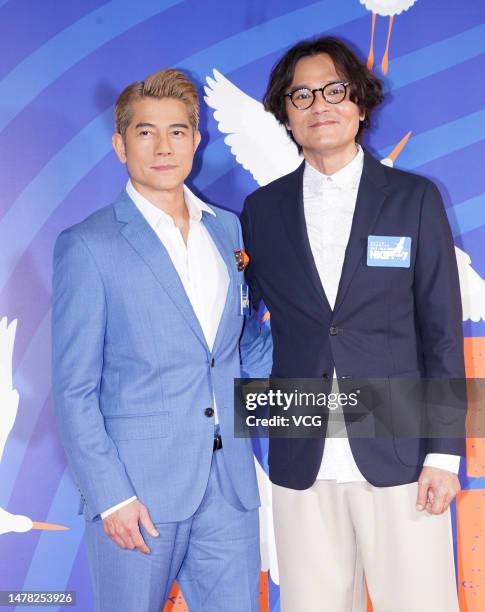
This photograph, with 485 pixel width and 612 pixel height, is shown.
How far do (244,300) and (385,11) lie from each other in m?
1.31

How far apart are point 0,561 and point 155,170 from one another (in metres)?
1.68

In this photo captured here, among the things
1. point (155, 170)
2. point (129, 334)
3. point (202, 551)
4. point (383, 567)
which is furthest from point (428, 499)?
point (155, 170)

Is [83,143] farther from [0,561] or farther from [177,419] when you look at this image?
[0,561]

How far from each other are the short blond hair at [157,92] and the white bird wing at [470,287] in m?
1.19

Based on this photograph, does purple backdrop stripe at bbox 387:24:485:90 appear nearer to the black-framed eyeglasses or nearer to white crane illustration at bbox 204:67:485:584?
white crane illustration at bbox 204:67:485:584

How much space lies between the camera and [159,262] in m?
2.13

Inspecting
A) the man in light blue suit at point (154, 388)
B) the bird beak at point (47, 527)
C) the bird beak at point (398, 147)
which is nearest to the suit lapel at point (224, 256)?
the man in light blue suit at point (154, 388)

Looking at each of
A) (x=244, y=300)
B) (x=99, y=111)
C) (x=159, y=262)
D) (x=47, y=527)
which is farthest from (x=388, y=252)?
(x=47, y=527)

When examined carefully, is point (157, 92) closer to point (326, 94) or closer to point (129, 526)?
point (326, 94)

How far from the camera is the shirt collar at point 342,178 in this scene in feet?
7.78

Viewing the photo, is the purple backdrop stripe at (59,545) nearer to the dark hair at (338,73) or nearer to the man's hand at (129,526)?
the man's hand at (129,526)

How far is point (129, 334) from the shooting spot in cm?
210

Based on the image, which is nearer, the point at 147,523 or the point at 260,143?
the point at 147,523

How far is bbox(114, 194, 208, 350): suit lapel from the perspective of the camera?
2.11 m
